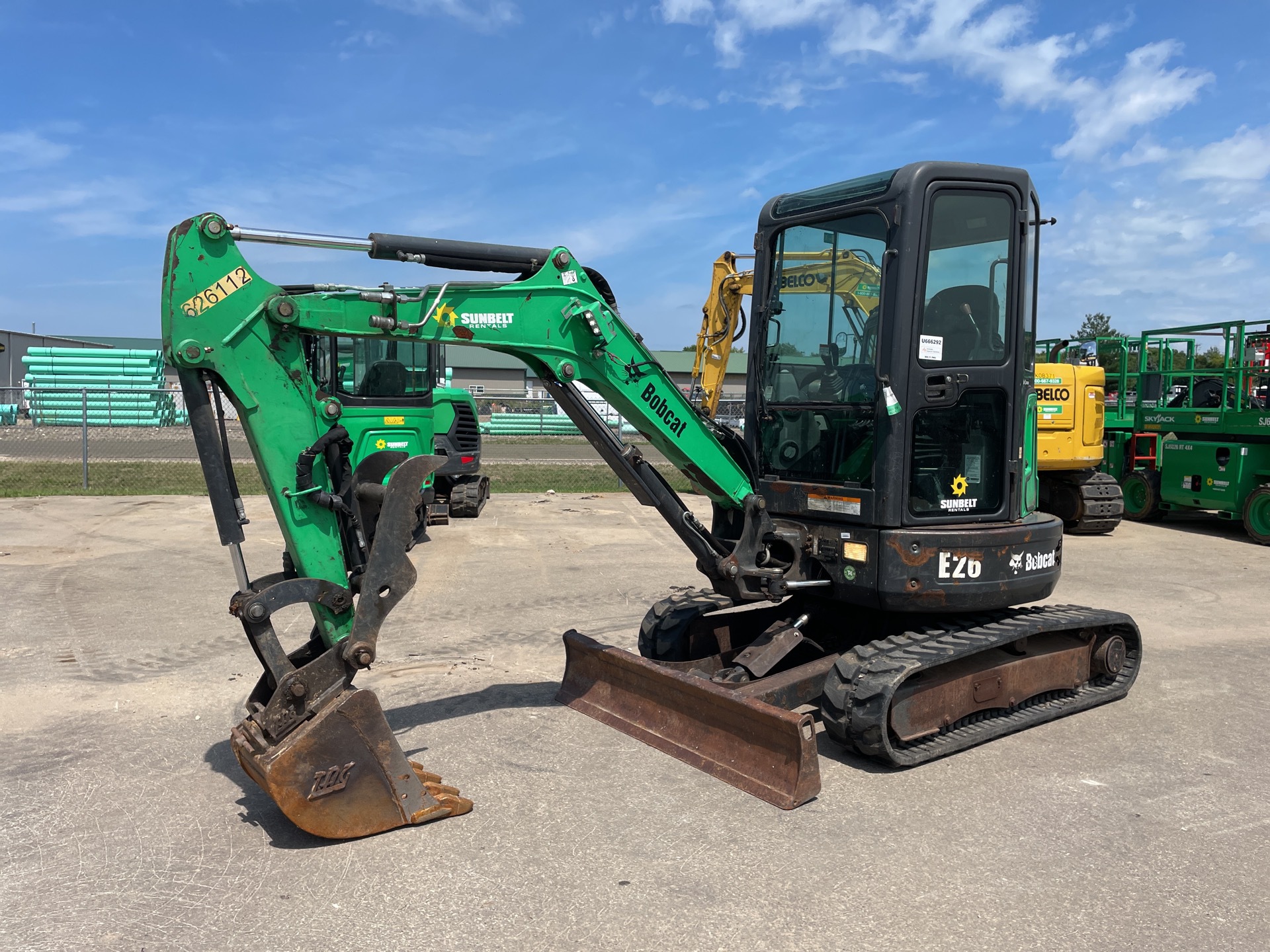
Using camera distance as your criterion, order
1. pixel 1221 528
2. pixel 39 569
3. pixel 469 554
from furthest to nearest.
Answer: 1. pixel 1221 528
2. pixel 469 554
3. pixel 39 569

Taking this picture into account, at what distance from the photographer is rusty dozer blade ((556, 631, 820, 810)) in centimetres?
460

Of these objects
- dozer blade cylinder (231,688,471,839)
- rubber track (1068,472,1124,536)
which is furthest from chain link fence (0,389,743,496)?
dozer blade cylinder (231,688,471,839)

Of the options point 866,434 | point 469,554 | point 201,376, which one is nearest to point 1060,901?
point 866,434

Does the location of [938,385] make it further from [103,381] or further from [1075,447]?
[103,381]

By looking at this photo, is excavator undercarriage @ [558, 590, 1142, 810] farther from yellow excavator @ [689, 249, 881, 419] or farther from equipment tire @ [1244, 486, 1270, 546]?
equipment tire @ [1244, 486, 1270, 546]

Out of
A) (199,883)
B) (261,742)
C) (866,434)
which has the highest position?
(866,434)

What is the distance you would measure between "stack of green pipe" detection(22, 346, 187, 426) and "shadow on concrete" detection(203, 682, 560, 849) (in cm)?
2412

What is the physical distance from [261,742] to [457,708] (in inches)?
73.4

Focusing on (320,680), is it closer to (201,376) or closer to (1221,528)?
(201,376)

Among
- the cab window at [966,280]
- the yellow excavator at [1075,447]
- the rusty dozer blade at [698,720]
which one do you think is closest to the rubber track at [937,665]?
the rusty dozer blade at [698,720]

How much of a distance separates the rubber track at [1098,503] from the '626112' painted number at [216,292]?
12.1 m

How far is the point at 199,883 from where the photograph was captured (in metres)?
3.82

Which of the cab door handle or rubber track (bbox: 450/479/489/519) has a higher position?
Answer: the cab door handle

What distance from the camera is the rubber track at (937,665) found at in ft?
16.1
